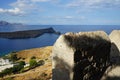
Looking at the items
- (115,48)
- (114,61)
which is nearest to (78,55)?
(114,61)

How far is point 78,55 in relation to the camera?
27.3 ft

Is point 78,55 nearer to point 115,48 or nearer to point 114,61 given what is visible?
point 114,61

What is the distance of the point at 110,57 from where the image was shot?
10703mm

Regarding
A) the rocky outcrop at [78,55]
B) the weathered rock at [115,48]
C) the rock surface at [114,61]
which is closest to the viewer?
the rocky outcrop at [78,55]

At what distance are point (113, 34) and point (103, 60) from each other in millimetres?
3262

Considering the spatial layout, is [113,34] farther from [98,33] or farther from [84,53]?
[84,53]

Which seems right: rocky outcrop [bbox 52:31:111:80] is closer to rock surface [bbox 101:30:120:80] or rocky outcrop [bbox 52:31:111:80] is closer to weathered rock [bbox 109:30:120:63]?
rock surface [bbox 101:30:120:80]

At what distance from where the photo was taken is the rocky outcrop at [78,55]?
814 cm

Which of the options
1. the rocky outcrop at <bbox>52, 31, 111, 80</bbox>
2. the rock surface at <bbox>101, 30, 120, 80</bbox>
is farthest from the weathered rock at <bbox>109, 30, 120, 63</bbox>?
the rocky outcrop at <bbox>52, 31, 111, 80</bbox>

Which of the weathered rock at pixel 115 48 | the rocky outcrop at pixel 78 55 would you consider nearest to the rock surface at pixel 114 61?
the weathered rock at pixel 115 48

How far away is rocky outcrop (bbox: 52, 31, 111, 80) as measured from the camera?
8141 mm

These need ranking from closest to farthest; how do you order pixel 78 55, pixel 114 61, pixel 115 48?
pixel 78 55 < pixel 114 61 < pixel 115 48

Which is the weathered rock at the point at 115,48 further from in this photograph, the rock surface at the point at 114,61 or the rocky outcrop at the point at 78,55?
the rocky outcrop at the point at 78,55

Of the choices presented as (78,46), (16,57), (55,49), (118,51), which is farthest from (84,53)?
(16,57)
